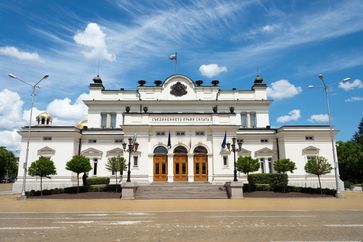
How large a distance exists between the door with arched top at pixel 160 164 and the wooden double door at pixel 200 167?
12.0 feet

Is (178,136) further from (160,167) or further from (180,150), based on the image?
(160,167)

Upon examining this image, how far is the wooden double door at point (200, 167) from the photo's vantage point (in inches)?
1357

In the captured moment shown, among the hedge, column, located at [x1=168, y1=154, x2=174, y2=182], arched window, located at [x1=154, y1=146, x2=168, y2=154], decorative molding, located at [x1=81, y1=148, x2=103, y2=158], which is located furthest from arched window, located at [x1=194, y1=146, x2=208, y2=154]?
decorative molding, located at [x1=81, y1=148, x2=103, y2=158]

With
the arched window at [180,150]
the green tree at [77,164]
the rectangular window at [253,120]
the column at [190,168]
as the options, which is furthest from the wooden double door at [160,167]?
the rectangular window at [253,120]

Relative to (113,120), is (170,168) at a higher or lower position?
lower

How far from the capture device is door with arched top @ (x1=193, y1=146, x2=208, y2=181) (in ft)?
113

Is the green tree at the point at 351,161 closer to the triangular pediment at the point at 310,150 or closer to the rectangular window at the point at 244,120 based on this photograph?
the triangular pediment at the point at 310,150

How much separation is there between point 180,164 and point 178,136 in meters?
3.45

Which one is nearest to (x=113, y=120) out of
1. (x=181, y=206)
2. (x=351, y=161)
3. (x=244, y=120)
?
(x=244, y=120)

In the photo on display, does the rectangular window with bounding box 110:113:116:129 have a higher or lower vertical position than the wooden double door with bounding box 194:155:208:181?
higher

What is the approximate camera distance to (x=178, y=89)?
45906 mm

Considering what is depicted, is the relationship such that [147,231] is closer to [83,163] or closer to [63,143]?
[83,163]

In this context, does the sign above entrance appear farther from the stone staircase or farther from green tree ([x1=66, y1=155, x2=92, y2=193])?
green tree ([x1=66, y1=155, x2=92, y2=193])

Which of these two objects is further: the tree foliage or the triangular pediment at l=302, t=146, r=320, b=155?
the triangular pediment at l=302, t=146, r=320, b=155
